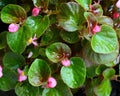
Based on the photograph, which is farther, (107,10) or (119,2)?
(107,10)

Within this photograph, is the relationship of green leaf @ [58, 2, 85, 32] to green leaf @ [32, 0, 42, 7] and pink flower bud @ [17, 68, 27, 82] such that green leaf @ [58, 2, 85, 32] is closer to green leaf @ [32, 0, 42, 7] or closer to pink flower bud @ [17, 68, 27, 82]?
green leaf @ [32, 0, 42, 7]

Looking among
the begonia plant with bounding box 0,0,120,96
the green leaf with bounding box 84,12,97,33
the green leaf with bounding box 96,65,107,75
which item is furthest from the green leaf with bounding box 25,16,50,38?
the green leaf with bounding box 96,65,107,75

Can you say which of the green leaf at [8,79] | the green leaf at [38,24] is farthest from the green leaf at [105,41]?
the green leaf at [8,79]

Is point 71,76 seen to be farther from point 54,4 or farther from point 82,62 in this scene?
point 54,4

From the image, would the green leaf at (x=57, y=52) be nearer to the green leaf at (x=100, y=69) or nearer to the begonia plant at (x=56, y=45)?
the begonia plant at (x=56, y=45)

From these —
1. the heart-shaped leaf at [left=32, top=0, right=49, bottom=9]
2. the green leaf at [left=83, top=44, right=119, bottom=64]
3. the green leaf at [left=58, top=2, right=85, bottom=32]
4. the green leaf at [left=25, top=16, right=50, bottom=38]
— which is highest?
the heart-shaped leaf at [left=32, top=0, right=49, bottom=9]

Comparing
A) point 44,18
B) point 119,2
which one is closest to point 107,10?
point 119,2
